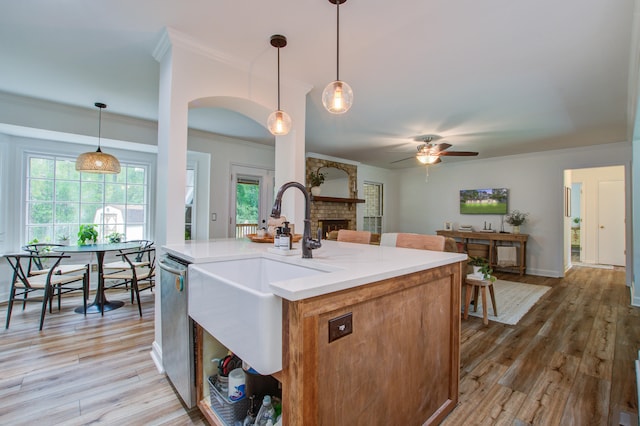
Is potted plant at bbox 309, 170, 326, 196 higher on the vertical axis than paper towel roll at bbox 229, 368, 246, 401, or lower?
higher

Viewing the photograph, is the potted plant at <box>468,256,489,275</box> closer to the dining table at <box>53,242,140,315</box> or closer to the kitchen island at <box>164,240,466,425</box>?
the kitchen island at <box>164,240,466,425</box>

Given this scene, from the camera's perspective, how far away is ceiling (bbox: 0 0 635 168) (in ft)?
6.23

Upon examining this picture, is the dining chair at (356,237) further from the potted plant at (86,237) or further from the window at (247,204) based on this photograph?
the potted plant at (86,237)

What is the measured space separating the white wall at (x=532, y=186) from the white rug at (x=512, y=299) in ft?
4.43

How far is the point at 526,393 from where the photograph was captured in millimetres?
1979

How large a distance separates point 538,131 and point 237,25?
459cm

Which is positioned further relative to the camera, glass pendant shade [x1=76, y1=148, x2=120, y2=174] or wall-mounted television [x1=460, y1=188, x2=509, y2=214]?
wall-mounted television [x1=460, y1=188, x2=509, y2=214]

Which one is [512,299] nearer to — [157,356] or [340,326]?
[340,326]

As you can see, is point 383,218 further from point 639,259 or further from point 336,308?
point 336,308

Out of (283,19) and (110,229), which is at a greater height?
(283,19)

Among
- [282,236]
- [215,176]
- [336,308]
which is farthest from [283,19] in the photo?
[215,176]

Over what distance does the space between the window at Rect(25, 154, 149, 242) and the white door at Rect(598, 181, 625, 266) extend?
31.9 ft

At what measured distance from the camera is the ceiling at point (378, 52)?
190cm

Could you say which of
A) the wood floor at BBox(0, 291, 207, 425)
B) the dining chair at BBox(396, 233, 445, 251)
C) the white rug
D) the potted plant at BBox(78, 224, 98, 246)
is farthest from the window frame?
the white rug
